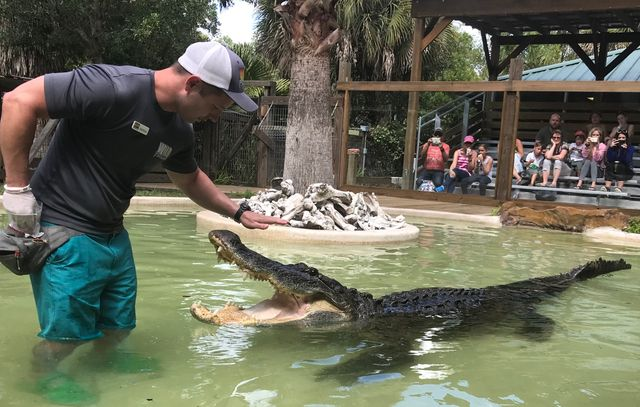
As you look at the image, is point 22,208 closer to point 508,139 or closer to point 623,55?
point 508,139

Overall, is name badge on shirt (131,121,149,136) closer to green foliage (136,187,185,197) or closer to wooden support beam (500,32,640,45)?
green foliage (136,187,185,197)

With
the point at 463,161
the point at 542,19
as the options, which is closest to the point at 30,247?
the point at 463,161

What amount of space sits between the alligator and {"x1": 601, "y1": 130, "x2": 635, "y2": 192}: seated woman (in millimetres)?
8534

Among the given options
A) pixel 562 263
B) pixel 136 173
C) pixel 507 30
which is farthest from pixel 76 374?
pixel 507 30

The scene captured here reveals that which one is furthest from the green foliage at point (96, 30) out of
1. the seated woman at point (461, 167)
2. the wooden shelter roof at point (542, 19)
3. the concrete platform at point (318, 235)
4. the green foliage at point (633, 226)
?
the green foliage at point (633, 226)

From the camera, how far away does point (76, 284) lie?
8.69 feet

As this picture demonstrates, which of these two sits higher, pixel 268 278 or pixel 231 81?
pixel 231 81

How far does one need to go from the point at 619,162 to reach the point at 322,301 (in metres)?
10.6

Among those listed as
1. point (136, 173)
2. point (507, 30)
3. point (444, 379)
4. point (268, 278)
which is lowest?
point (444, 379)

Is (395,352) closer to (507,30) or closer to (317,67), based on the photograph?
(317,67)

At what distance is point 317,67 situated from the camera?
33.0 feet

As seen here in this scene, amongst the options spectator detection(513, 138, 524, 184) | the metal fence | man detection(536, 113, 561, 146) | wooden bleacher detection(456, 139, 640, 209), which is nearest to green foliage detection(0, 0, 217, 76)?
the metal fence

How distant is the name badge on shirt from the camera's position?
8.61 ft

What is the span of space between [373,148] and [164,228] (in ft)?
36.9
